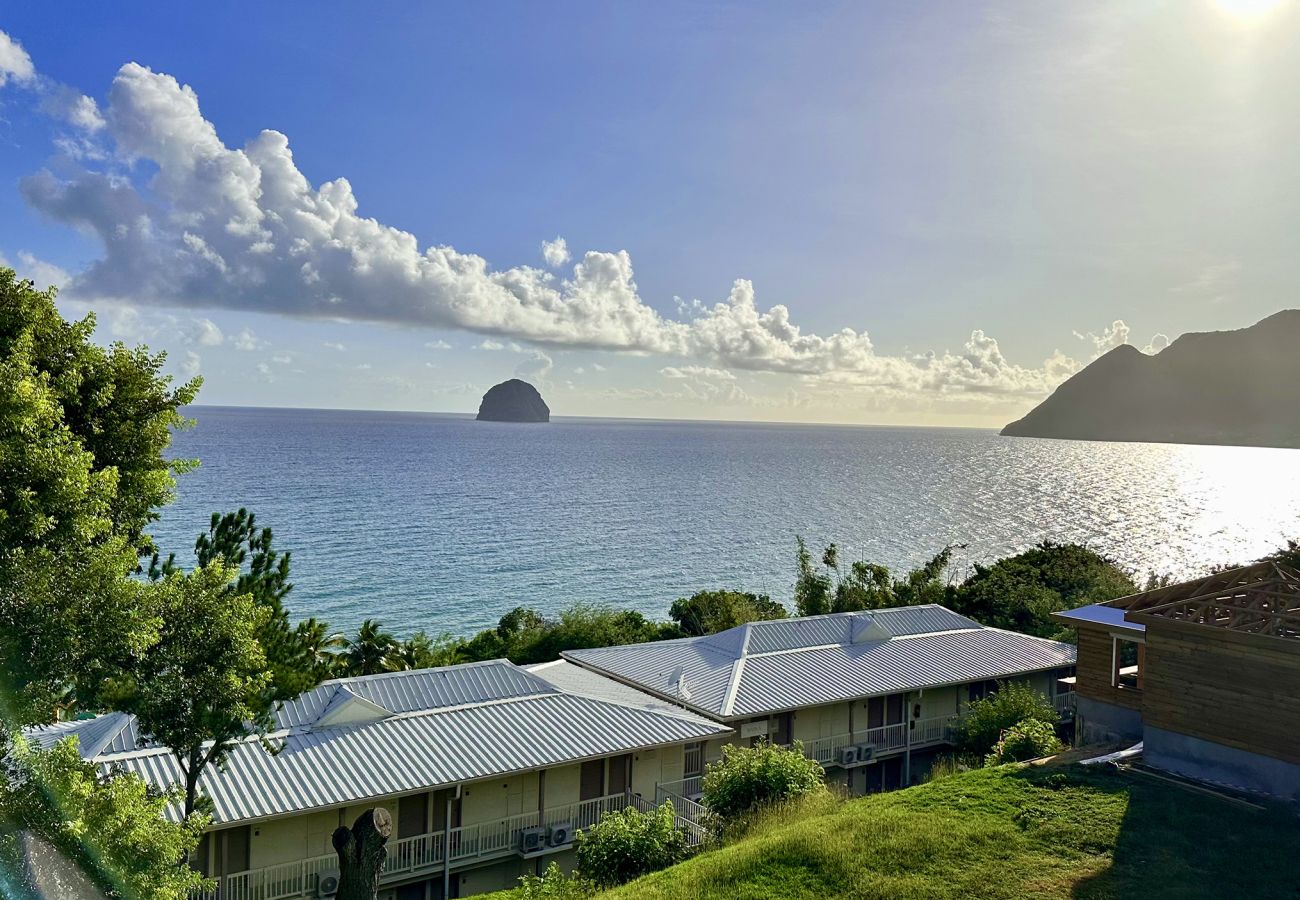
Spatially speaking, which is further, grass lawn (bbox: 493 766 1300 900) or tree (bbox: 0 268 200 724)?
grass lawn (bbox: 493 766 1300 900)

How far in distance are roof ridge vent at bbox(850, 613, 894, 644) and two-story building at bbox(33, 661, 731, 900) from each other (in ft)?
28.3

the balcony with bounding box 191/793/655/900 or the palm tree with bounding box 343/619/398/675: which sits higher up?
the palm tree with bounding box 343/619/398/675

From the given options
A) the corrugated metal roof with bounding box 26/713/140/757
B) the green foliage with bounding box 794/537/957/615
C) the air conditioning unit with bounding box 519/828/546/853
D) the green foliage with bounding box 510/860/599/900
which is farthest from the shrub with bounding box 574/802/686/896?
the green foliage with bounding box 794/537/957/615

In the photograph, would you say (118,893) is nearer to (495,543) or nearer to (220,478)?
(495,543)

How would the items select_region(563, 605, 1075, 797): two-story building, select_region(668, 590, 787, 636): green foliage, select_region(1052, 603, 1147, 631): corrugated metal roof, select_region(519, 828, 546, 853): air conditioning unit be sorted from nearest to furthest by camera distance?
select_region(519, 828, 546, 853): air conditioning unit, select_region(1052, 603, 1147, 631): corrugated metal roof, select_region(563, 605, 1075, 797): two-story building, select_region(668, 590, 787, 636): green foliage

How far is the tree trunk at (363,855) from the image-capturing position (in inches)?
401

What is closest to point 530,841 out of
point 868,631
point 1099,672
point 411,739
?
point 411,739

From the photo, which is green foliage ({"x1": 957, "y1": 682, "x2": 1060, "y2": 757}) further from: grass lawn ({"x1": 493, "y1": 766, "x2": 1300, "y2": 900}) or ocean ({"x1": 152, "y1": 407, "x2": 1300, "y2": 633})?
ocean ({"x1": 152, "y1": 407, "x2": 1300, "y2": 633})

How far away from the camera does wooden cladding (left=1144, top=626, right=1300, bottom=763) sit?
15219 millimetres

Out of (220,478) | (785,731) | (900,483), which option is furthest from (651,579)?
(900,483)

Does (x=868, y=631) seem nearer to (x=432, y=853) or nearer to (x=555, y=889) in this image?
(x=432, y=853)

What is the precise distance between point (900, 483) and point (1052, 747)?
128 meters

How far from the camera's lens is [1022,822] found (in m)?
14.1

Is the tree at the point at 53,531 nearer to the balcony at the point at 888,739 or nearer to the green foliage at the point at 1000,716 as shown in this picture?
the balcony at the point at 888,739
